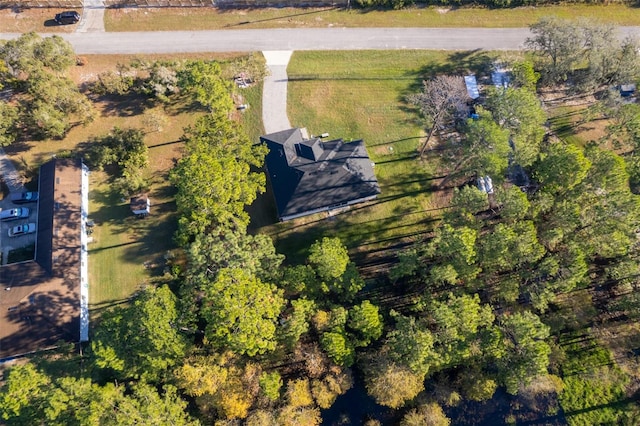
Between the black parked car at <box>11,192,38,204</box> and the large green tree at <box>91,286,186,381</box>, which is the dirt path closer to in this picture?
the black parked car at <box>11,192,38,204</box>

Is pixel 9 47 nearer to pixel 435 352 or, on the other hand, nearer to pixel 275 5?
pixel 275 5

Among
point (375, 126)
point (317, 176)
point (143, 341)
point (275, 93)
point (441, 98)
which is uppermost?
point (275, 93)

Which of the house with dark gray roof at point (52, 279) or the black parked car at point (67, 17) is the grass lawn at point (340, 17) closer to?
the black parked car at point (67, 17)

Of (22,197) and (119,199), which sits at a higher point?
(22,197)

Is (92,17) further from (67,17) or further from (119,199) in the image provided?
(119,199)

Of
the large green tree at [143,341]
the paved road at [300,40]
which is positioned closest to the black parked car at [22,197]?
the large green tree at [143,341]

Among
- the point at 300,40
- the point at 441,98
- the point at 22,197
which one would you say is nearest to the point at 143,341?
the point at 22,197

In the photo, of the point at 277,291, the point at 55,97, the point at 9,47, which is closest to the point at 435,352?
the point at 277,291

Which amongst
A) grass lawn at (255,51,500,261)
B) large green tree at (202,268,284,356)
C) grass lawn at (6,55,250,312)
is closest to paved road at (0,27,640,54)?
grass lawn at (255,51,500,261)
